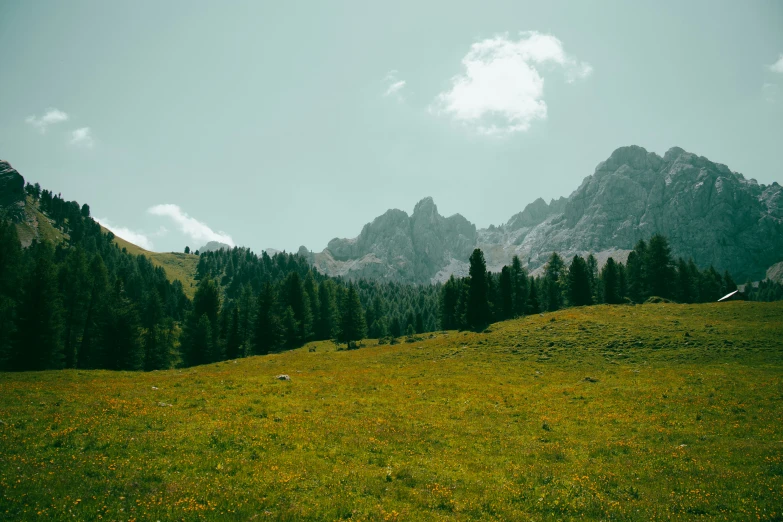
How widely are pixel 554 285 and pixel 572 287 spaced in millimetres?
17050

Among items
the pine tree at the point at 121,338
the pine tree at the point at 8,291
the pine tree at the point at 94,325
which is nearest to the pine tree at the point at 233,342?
the pine tree at the point at 121,338

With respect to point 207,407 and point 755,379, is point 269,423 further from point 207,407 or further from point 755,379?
point 755,379

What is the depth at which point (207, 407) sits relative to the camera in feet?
72.6

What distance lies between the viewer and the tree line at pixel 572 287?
78.1m

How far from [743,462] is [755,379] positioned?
20735mm

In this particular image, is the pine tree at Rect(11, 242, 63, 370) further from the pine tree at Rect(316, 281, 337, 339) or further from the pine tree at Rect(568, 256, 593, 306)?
the pine tree at Rect(568, 256, 593, 306)

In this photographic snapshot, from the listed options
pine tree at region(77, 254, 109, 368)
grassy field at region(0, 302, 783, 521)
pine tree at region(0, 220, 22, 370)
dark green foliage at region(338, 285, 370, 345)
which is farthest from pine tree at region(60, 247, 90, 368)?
dark green foliage at region(338, 285, 370, 345)

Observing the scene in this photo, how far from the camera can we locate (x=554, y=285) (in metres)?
113

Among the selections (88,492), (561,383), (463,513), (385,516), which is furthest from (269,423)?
(561,383)

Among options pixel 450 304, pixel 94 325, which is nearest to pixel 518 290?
pixel 450 304

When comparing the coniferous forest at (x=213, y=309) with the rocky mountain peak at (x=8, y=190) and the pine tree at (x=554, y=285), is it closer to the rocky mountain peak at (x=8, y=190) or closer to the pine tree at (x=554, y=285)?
the pine tree at (x=554, y=285)

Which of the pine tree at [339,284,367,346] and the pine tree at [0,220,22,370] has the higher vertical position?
the pine tree at [0,220,22,370]

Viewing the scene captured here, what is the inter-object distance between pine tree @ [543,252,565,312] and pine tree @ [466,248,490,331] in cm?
4509

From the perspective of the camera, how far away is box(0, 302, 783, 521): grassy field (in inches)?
473
